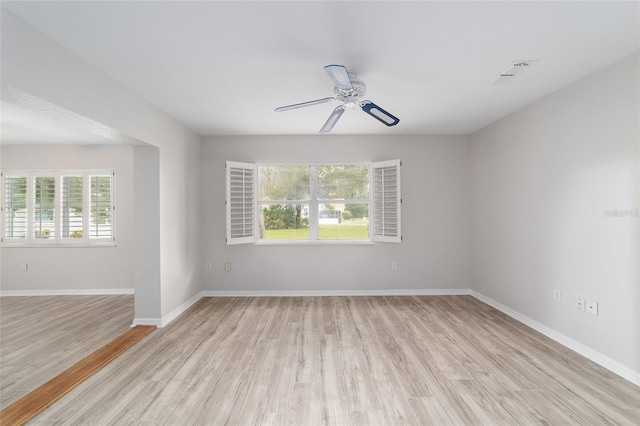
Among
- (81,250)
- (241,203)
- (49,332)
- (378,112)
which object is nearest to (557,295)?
(378,112)

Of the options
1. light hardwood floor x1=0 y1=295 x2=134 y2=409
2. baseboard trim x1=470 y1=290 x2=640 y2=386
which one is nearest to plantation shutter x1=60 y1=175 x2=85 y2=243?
light hardwood floor x1=0 y1=295 x2=134 y2=409

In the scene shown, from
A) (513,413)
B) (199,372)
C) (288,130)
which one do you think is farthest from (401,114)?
(199,372)

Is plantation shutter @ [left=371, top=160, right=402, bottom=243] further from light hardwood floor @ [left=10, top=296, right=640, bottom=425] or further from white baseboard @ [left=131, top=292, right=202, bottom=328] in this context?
white baseboard @ [left=131, top=292, right=202, bottom=328]

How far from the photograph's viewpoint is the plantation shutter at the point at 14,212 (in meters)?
4.87

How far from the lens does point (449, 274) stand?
4.73 meters

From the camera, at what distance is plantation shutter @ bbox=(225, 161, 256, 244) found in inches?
174

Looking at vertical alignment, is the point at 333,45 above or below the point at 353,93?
above

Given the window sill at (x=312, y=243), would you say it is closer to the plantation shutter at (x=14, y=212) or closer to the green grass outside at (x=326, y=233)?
the green grass outside at (x=326, y=233)

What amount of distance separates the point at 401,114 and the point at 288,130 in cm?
158

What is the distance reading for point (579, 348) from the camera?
276cm

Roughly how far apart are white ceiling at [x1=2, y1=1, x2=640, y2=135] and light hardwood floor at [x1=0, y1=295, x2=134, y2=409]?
8.11 feet

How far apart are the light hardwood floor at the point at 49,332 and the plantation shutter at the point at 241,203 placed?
165cm

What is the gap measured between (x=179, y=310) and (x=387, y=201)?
125 inches

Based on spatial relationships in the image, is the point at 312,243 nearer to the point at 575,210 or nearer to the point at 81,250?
the point at 575,210
